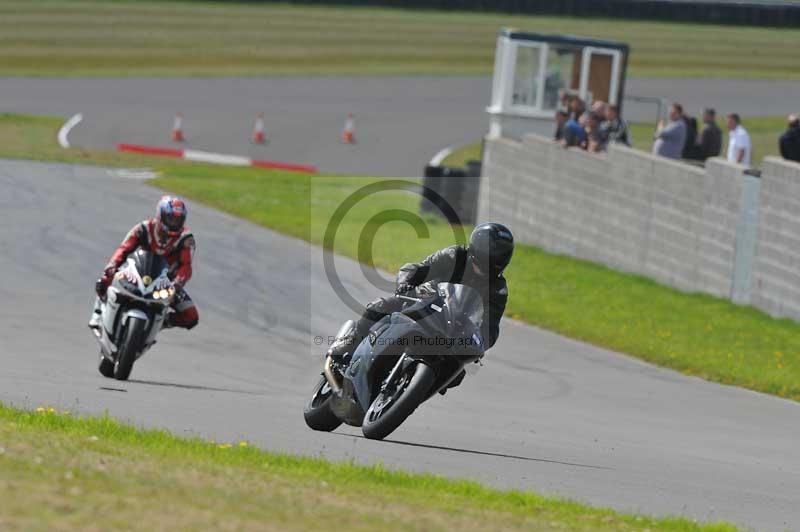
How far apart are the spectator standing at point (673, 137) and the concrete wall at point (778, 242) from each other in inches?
148

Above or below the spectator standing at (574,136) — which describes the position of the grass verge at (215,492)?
below

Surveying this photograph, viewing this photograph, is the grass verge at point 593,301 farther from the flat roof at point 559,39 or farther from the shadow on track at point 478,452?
the shadow on track at point 478,452

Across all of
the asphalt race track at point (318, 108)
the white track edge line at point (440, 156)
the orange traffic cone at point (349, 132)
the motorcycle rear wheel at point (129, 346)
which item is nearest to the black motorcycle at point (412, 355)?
the motorcycle rear wheel at point (129, 346)

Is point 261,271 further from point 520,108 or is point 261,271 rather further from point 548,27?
point 548,27

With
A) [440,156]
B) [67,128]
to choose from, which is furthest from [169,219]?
[67,128]

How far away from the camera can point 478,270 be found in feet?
31.9

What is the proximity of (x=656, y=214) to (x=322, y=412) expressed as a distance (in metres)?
12.4

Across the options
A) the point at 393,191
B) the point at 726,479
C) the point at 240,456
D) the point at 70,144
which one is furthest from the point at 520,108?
the point at 240,456

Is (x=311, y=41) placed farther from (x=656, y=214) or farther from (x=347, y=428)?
(x=347, y=428)

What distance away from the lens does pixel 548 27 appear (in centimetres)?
5278

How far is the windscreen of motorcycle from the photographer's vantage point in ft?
31.7

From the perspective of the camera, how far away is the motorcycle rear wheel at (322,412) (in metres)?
10.6

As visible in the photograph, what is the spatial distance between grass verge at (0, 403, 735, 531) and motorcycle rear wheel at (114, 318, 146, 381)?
360cm

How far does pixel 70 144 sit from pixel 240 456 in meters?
28.7
